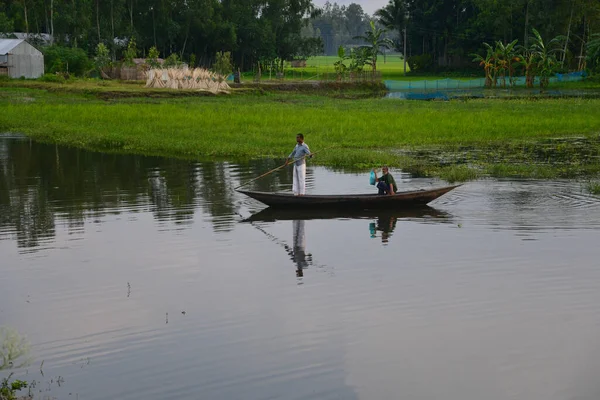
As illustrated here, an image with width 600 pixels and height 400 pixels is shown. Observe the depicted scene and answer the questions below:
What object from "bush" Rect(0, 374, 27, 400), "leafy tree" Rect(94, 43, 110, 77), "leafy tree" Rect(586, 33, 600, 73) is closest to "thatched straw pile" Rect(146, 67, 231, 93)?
"leafy tree" Rect(94, 43, 110, 77)

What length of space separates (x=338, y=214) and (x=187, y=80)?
37.2 metres

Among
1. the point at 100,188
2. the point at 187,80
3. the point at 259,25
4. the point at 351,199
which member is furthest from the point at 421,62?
the point at 351,199

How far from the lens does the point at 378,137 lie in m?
29.9

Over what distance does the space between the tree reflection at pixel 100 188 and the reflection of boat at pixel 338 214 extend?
0.80 meters

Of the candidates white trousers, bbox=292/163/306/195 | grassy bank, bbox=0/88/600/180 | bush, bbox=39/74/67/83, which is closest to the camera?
white trousers, bbox=292/163/306/195

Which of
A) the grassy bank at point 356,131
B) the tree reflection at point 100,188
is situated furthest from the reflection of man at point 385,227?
the grassy bank at point 356,131

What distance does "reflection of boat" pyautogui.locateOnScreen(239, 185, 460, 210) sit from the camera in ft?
57.5

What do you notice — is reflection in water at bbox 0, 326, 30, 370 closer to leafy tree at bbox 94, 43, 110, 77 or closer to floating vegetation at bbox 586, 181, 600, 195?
floating vegetation at bbox 586, 181, 600, 195

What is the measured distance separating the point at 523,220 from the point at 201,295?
7.62 metres

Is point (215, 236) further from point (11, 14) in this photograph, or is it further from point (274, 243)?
point (11, 14)

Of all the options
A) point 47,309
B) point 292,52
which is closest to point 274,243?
point 47,309

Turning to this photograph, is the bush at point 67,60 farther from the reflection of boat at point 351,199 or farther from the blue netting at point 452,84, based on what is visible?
the reflection of boat at point 351,199

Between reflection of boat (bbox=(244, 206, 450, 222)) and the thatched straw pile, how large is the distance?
35462mm

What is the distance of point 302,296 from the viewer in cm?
1226
